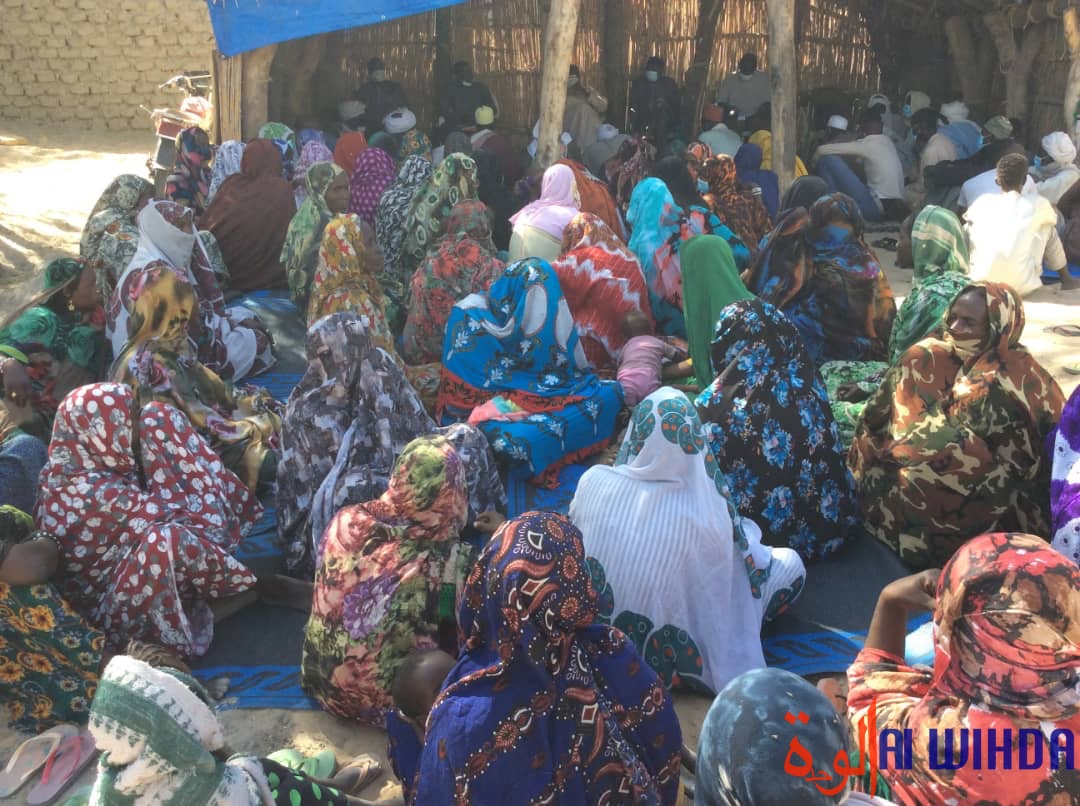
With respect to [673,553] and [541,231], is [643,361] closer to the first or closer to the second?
[541,231]

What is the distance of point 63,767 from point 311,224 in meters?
4.29

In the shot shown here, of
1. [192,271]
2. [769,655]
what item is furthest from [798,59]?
[769,655]

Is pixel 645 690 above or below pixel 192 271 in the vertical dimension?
below

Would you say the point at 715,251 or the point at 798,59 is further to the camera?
the point at 798,59

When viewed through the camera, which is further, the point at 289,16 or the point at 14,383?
the point at 289,16

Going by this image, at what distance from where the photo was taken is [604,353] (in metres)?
5.53

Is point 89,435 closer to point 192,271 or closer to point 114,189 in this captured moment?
point 192,271

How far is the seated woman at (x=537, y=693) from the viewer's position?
2059mm

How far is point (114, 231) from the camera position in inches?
241

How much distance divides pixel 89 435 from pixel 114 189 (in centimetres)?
385

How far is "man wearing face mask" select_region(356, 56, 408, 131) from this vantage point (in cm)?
1063

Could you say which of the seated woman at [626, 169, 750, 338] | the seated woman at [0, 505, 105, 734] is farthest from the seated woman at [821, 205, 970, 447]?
the seated woman at [0, 505, 105, 734]

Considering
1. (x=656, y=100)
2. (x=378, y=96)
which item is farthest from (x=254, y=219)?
(x=656, y=100)

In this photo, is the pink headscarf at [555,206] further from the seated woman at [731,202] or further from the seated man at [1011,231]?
the seated man at [1011,231]
